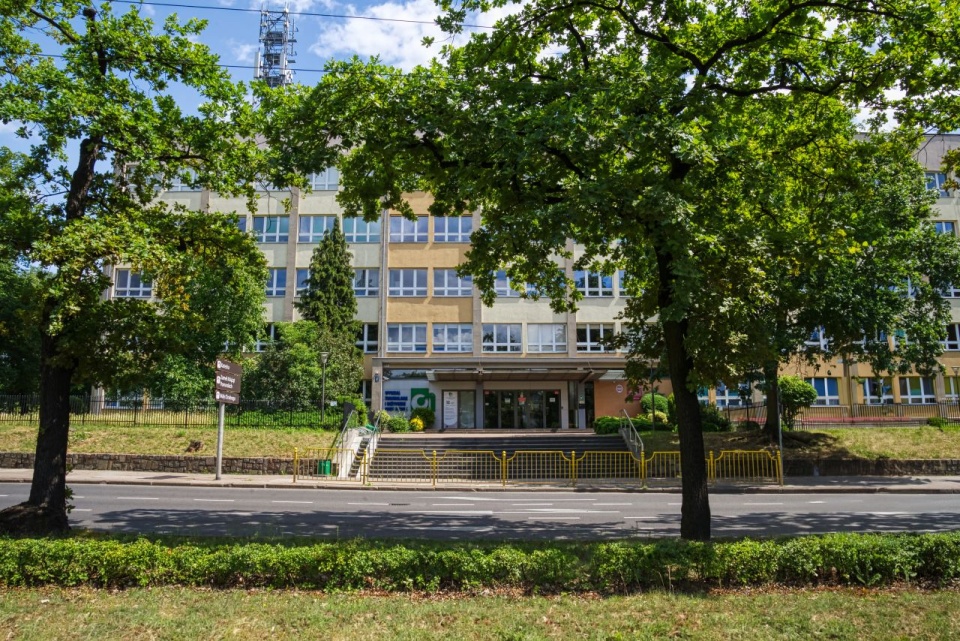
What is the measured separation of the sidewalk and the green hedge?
1250cm

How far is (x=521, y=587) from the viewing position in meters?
6.80

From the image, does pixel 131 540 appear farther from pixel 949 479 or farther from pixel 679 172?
pixel 949 479

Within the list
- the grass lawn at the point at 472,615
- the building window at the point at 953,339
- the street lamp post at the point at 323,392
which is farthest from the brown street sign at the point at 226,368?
the building window at the point at 953,339

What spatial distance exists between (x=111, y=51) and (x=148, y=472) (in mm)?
17002

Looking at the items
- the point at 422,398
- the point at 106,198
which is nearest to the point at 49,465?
the point at 106,198

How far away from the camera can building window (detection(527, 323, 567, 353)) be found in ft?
124

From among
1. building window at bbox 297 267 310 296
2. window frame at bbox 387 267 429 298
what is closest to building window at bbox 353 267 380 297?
window frame at bbox 387 267 429 298

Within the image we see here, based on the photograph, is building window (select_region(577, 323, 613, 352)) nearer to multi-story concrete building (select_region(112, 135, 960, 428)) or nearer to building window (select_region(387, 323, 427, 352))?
multi-story concrete building (select_region(112, 135, 960, 428))

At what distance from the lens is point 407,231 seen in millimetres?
39531

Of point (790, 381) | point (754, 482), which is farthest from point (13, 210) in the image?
point (790, 381)

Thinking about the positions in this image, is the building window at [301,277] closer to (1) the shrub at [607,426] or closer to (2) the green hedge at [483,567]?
(1) the shrub at [607,426]

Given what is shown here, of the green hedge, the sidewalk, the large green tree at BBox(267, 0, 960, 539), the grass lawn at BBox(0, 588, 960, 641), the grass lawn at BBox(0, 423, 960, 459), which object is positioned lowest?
the sidewalk

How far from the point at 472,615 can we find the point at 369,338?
111ft

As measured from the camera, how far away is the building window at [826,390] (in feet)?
129
